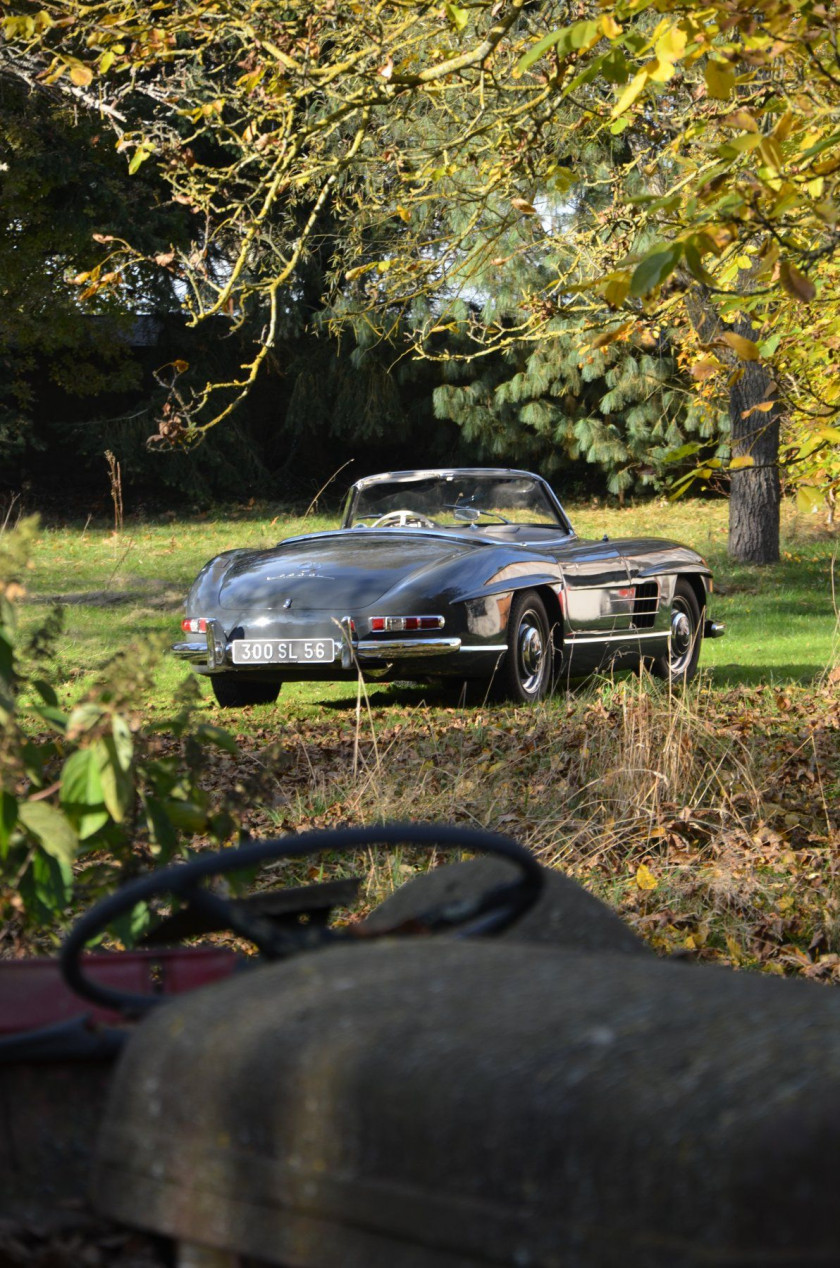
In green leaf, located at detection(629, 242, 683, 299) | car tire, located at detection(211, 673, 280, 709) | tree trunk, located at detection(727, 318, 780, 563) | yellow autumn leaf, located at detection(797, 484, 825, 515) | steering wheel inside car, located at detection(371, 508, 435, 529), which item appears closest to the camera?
green leaf, located at detection(629, 242, 683, 299)

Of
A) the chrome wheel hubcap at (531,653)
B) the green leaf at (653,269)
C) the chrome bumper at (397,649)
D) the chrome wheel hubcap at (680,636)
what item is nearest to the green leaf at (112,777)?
the green leaf at (653,269)

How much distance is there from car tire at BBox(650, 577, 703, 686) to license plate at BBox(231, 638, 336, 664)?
2.90 m

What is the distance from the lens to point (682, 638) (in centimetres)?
984

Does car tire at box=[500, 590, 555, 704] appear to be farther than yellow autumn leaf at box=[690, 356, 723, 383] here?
Yes

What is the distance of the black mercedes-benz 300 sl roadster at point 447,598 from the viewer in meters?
7.54

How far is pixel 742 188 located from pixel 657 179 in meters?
15.0

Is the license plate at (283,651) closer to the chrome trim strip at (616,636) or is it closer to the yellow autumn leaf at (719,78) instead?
the chrome trim strip at (616,636)

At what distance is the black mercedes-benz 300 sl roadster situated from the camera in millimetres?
7543

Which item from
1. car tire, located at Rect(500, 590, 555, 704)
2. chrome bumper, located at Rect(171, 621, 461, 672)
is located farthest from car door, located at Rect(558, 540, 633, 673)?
chrome bumper, located at Rect(171, 621, 461, 672)

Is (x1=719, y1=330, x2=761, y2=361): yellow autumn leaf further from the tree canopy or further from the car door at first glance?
the car door

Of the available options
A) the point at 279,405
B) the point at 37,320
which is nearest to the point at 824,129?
the point at 37,320

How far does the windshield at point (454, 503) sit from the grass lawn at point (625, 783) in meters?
1.23

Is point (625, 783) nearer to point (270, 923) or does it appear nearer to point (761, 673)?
point (270, 923)

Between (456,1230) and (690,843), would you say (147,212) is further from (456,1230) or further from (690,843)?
(456,1230)
